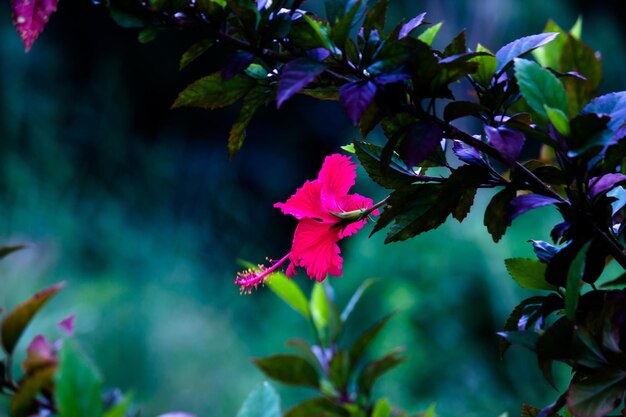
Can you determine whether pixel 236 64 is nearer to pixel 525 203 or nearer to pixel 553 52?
pixel 525 203

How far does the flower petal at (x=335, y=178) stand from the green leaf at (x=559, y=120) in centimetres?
13

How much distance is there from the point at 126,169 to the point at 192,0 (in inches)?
97.9

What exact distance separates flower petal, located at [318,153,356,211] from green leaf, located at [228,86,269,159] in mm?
60

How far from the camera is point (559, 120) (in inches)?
12.0

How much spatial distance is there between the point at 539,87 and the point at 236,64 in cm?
13

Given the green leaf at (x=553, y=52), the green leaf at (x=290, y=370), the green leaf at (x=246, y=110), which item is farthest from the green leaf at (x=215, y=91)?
the green leaf at (x=553, y=52)

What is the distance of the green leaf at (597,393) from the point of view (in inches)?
12.1

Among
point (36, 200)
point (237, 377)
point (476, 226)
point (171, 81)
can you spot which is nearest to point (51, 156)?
point (36, 200)

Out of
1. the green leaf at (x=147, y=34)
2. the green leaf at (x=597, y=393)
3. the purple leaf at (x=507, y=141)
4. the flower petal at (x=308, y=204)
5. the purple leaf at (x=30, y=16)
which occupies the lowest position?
the green leaf at (x=597, y=393)

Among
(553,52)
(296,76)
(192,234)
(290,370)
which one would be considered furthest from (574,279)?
(192,234)

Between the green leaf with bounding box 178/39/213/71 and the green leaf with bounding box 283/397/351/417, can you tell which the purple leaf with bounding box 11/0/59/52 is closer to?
the green leaf with bounding box 178/39/213/71

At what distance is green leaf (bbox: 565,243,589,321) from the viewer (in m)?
0.29

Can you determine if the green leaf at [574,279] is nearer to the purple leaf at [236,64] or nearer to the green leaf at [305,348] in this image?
the purple leaf at [236,64]

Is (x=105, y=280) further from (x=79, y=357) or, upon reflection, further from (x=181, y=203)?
(x=79, y=357)
